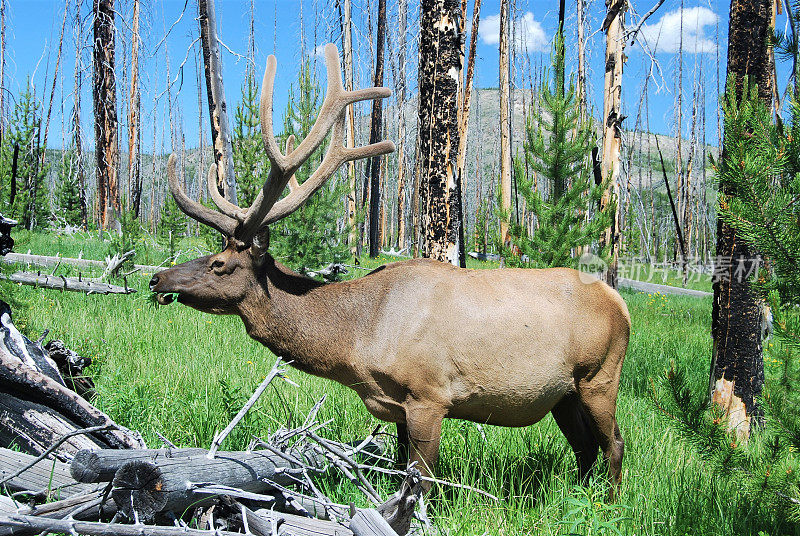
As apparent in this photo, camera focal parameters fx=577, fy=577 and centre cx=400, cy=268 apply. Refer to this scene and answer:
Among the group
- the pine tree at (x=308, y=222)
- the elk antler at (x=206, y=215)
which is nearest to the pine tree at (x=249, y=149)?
the pine tree at (x=308, y=222)

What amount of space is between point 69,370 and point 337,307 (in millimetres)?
2186

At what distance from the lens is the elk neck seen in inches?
137

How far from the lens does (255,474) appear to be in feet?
9.14

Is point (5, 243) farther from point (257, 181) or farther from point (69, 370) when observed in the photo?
point (257, 181)

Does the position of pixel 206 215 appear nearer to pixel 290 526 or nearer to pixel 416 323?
pixel 416 323

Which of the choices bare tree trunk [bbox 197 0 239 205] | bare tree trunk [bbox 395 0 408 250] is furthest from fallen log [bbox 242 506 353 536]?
bare tree trunk [bbox 395 0 408 250]

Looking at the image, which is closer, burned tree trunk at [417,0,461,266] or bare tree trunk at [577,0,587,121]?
burned tree trunk at [417,0,461,266]

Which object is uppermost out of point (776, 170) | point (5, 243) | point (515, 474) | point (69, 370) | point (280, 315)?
point (776, 170)

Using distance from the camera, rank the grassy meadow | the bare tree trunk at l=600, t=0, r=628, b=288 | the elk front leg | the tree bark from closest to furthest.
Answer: the grassy meadow
the elk front leg
the tree bark
the bare tree trunk at l=600, t=0, r=628, b=288

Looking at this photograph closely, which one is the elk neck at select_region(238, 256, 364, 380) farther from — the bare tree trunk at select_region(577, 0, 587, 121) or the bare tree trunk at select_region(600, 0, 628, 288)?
the bare tree trunk at select_region(577, 0, 587, 121)

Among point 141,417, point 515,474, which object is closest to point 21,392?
point 141,417

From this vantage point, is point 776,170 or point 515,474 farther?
point 515,474

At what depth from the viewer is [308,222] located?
1012 cm

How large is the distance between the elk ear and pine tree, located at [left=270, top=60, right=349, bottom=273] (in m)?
6.16
